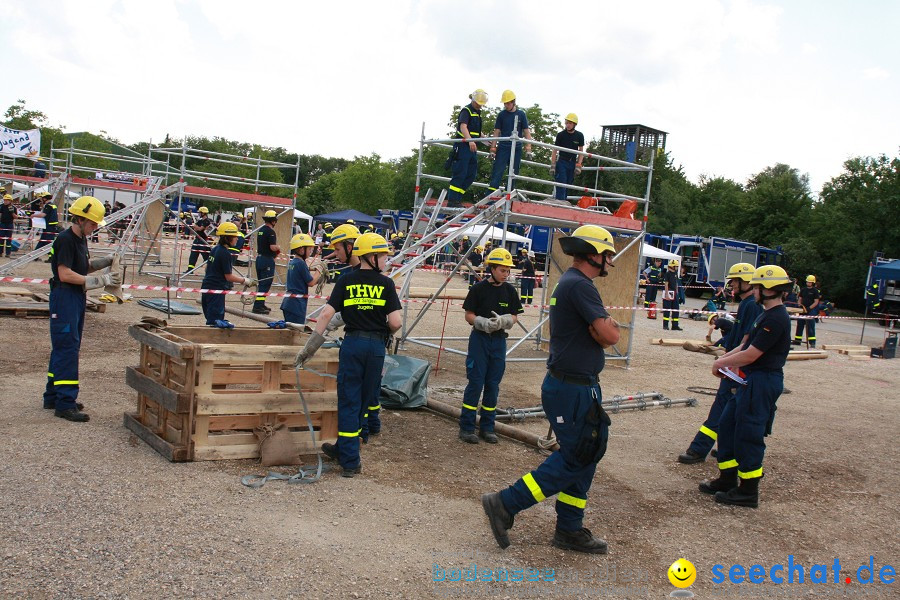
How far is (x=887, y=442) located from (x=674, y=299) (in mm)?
13147

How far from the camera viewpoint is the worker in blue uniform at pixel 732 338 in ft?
23.2

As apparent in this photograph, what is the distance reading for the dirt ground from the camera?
165 inches

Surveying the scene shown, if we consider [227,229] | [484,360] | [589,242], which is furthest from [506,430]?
[227,229]

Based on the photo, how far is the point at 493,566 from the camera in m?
4.62

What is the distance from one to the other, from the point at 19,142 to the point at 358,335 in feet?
79.7

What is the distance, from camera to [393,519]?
17.2 feet

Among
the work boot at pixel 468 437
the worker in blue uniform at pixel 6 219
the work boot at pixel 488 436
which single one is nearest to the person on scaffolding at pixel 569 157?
the work boot at pixel 488 436

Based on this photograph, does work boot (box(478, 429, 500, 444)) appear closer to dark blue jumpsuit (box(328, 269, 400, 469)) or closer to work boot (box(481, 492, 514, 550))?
dark blue jumpsuit (box(328, 269, 400, 469))

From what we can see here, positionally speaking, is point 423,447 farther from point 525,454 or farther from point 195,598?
point 195,598

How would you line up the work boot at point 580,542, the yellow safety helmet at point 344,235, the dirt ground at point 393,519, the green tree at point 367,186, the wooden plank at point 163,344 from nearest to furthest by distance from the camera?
the dirt ground at point 393,519 < the work boot at point 580,542 < the wooden plank at point 163,344 < the yellow safety helmet at point 344,235 < the green tree at point 367,186

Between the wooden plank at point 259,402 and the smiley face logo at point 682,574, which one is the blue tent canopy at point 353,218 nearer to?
the wooden plank at point 259,402

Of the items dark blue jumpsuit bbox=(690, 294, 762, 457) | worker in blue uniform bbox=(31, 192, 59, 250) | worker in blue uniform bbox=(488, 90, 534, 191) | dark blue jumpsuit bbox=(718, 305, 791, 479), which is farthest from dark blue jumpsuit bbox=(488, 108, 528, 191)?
worker in blue uniform bbox=(31, 192, 59, 250)

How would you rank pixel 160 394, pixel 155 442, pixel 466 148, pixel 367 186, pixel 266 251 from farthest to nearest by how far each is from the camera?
pixel 367 186, pixel 266 251, pixel 466 148, pixel 155 442, pixel 160 394

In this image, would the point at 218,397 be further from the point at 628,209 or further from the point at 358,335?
the point at 628,209
